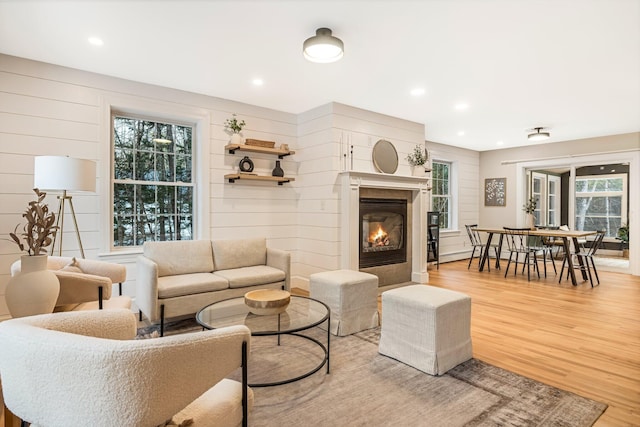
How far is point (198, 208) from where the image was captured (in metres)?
4.52

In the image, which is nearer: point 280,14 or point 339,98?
point 280,14

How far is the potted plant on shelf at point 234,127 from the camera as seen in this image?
4568 millimetres

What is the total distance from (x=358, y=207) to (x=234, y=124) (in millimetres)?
1977

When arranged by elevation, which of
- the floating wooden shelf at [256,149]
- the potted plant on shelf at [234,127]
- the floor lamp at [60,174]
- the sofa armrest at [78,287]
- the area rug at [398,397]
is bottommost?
the area rug at [398,397]

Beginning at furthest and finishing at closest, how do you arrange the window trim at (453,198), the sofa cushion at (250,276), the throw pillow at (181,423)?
the window trim at (453,198)
the sofa cushion at (250,276)
the throw pillow at (181,423)

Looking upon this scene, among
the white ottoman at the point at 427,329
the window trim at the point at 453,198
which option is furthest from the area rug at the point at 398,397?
the window trim at the point at 453,198

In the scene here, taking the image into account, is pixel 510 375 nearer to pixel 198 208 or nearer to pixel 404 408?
pixel 404 408

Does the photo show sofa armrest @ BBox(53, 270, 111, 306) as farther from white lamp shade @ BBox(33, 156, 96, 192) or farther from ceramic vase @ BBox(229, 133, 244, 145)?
ceramic vase @ BBox(229, 133, 244, 145)

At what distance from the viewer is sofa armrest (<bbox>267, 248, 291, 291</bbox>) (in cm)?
406

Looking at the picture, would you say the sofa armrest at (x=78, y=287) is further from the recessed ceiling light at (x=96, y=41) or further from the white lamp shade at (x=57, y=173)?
the recessed ceiling light at (x=96, y=41)

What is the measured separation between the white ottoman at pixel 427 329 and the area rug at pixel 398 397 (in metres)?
0.08

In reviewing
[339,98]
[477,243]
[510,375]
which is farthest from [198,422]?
[477,243]

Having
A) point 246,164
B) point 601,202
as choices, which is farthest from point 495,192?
point 246,164

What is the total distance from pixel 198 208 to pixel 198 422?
3.58 meters
